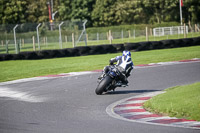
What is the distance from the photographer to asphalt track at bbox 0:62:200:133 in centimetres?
736

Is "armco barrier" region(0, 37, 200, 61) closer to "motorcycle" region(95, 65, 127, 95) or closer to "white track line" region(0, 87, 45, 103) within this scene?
"white track line" region(0, 87, 45, 103)

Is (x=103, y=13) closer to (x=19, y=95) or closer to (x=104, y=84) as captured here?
(x=19, y=95)

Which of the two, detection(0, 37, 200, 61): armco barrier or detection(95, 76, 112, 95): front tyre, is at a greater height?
detection(0, 37, 200, 61): armco barrier

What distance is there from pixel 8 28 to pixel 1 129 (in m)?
22.8

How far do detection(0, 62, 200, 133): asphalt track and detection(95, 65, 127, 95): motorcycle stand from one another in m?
0.24

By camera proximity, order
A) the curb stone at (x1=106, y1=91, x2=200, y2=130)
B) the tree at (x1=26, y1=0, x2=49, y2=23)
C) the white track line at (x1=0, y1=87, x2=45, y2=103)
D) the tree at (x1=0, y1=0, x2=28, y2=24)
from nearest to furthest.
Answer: the curb stone at (x1=106, y1=91, x2=200, y2=130) → the white track line at (x1=0, y1=87, x2=45, y2=103) → the tree at (x1=0, y1=0, x2=28, y2=24) → the tree at (x1=26, y1=0, x2=49, y2=23)

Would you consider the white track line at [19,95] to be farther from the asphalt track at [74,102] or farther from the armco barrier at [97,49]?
the armco barrier at [97,49]

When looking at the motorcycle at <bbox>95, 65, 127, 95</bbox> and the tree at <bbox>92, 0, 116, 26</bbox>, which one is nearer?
the motorcycle at <bbox>95, 65, 127, 95</bbox>

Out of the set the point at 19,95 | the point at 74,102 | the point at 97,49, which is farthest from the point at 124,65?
the point at 97,49

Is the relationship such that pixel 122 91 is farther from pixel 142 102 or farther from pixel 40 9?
pixel 40 9

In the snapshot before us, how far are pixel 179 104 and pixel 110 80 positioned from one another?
3.40 metres

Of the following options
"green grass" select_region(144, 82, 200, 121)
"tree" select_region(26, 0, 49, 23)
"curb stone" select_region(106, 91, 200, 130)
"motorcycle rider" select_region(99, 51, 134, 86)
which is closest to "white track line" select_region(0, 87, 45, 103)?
"motorcycle rider" select_region(99, 51, 134, 86)

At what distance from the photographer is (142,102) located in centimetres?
1043

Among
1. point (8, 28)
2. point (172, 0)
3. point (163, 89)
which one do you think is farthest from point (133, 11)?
point (163, 89)
